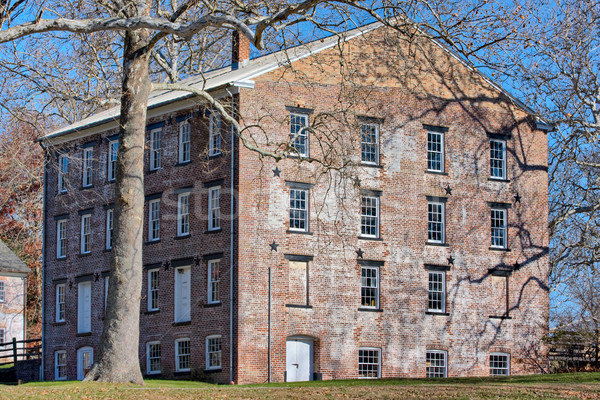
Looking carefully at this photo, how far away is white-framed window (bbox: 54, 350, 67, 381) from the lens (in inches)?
1736

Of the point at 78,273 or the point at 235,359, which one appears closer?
the point at 235,359

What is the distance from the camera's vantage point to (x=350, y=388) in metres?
24.1

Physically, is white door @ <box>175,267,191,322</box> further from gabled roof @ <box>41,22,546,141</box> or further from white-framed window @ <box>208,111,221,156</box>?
gabled roof @ <box>41,22,546,141</box>

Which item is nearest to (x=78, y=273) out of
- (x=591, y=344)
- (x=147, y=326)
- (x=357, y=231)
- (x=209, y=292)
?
(x=147, y=326)

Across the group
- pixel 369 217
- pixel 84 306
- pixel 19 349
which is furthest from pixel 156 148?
pixel 19 349

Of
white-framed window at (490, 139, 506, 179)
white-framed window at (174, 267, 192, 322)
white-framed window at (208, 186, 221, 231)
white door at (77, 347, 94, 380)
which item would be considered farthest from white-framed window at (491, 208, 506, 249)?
white door at (77, 347, 94, 380)

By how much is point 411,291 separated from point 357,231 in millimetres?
3319

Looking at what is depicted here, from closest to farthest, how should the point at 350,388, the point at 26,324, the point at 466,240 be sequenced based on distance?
the point at 350,388 → the point at 466,240 → the point at 26,324

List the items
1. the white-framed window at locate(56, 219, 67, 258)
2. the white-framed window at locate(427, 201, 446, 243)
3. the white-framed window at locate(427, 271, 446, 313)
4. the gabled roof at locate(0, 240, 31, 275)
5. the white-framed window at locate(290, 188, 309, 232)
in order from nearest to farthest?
the white-framed window at locate(290, 188, 309, 232)
the white-framed window at locate(427, 271, 446, 313)
the white-framed window at locate(427, 201, 446, 243)
the white-framed window at locate(56, 219, 67, 258)
the gabled roof at locate(0, 240, 31, 275)

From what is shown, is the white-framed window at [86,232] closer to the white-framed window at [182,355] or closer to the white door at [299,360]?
the white-framed window at [182,355]

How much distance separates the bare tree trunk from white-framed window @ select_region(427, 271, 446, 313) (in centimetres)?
1612

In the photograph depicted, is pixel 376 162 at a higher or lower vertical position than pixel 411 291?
higher

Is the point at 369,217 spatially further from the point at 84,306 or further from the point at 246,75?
the point at 84,306

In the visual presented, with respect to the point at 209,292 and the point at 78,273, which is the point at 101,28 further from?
the point at 78,273
